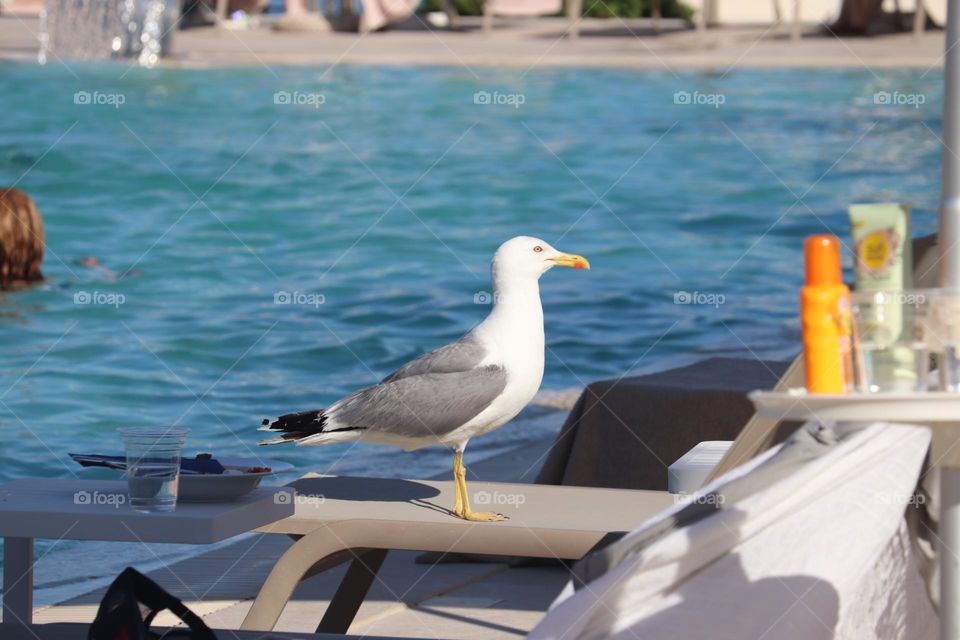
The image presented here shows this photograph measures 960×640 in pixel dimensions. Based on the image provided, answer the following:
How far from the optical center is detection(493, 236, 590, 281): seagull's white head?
9.61 ft

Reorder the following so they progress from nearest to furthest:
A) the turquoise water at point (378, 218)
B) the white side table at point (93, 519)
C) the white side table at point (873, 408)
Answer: the white side table at point (873, 408) < the white side table at point (93, 519) < the turquoise water at point (378, 218)

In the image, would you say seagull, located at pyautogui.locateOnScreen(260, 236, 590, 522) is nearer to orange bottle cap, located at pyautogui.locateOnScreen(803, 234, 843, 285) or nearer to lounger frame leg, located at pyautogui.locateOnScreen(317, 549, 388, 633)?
lounger frame leg, located at pyautogui.locateOnScreen(317, 549, 388, 633)

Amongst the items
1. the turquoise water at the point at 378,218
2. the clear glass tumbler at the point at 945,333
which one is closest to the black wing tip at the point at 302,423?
the clear glass tumbler at the point at 945,333

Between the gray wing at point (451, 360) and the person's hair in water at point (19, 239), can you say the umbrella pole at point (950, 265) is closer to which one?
the gray wing at point (451, 360)

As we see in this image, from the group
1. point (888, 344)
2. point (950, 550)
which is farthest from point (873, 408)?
point (950, 550)

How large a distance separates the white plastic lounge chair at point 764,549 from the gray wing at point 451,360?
43.6 inches

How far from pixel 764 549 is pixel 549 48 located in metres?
17.4

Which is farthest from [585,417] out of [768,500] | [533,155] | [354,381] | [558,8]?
[558,8]

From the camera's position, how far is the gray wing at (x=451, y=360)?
294 cm

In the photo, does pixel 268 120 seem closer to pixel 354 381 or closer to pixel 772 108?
pixel 772 108

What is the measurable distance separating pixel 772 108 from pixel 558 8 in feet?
28.1

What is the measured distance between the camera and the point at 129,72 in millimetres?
17141

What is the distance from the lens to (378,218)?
12367 mm

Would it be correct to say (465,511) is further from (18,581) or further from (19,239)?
(19,239)
